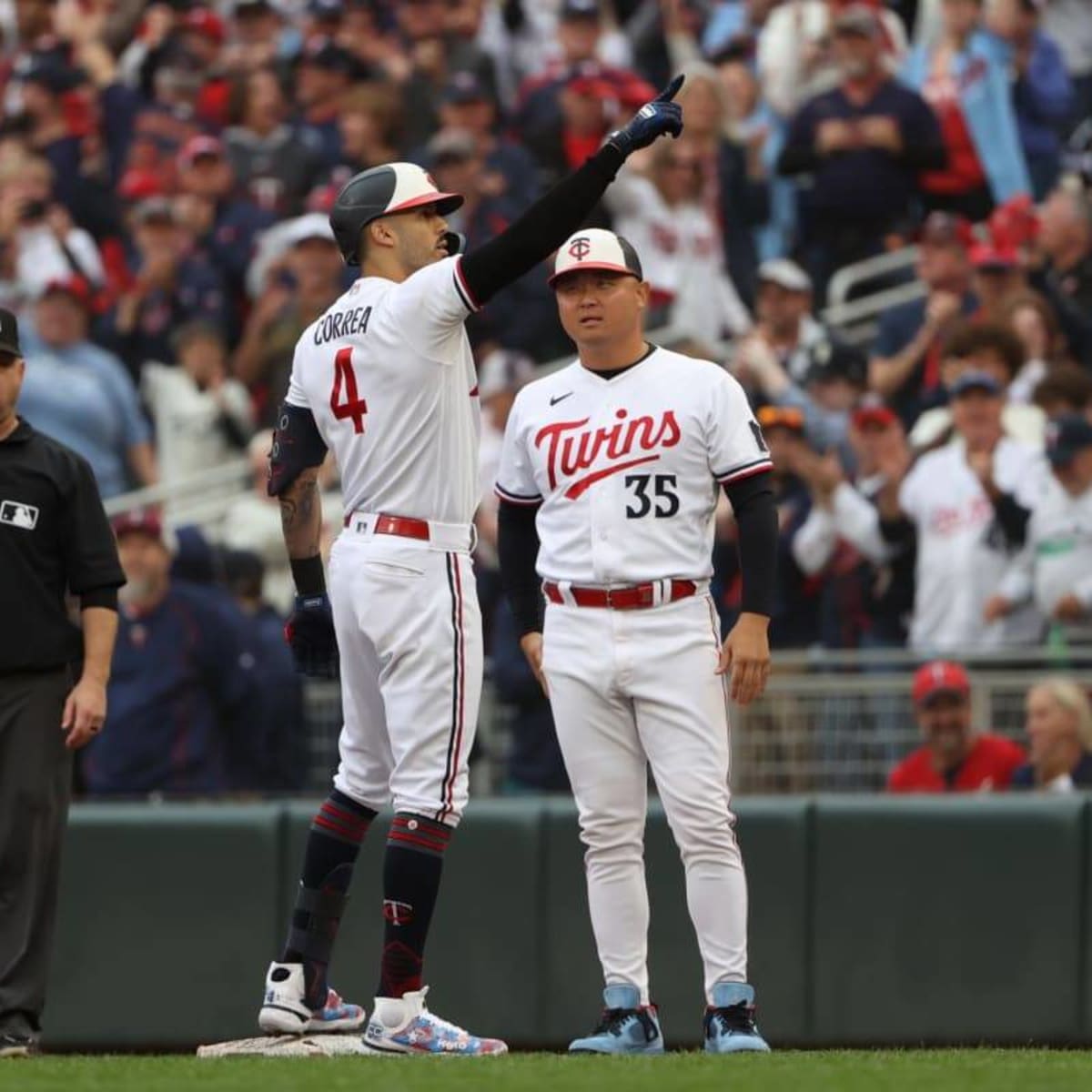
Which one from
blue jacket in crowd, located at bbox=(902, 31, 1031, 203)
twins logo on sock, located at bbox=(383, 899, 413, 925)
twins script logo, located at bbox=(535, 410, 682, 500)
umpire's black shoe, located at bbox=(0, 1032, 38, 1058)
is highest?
blue jacket in crowd, located at bbox=(902, 31, 1031, 203)

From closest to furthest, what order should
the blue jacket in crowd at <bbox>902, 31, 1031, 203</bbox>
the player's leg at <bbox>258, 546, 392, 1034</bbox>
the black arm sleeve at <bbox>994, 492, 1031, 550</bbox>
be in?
the player's leg at <bbox>258, 546, 392, 1034</bbox>, the black arm sleeve at <bbox>994, 492, 1031, 550</bbox>, the blue jacket in crowd at <bbox>902, 31, 1031, 203</bbox>

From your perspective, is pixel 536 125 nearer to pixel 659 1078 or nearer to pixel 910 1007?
pixel 910 1007

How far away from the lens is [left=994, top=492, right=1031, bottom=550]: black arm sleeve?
10125 millimetres

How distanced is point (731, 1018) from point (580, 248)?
1881 millimetres

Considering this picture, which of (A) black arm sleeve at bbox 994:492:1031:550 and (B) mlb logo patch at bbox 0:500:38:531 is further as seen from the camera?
(A) black arm sleeve at bbox 994:492:1031:550

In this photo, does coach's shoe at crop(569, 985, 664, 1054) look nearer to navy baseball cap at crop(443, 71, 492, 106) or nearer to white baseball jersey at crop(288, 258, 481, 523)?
white baseball jersey at crop(288, 258, 481, 523)

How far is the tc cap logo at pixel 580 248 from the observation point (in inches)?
253

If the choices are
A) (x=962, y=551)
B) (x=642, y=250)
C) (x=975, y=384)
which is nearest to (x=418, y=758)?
(x=962, y=551)

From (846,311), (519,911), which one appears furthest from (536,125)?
(519,911)

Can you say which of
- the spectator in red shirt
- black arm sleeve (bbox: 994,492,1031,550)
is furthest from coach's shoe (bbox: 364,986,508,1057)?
black arm sleeve (bbox: 994,492,1031,550)

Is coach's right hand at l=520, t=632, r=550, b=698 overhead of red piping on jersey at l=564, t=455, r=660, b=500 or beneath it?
beneath

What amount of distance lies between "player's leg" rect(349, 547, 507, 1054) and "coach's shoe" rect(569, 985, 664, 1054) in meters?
0.30

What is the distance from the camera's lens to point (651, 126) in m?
6.07

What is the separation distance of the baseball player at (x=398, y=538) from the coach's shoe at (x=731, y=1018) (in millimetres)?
539
